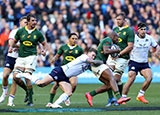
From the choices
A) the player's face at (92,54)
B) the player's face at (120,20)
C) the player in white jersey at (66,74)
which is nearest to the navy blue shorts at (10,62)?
the player in white jersey at (66,74)

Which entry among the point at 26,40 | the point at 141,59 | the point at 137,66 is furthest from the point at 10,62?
the point at 141,59

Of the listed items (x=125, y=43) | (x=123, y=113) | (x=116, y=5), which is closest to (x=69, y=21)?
(x=116, y=5)

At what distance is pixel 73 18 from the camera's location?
24422 mm

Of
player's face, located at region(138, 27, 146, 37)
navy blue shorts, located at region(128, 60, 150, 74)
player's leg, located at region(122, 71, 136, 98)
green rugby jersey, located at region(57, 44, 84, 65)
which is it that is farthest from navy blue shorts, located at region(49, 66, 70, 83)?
player's face, located at region(138, 27, 146, 37)

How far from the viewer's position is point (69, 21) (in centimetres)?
2431

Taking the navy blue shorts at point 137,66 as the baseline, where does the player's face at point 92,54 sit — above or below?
above

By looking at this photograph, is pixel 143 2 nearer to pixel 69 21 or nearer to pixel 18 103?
pixel 69 21

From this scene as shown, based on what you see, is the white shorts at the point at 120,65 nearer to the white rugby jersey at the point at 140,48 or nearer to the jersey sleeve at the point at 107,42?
the white rugby jersey at the point at 140,48

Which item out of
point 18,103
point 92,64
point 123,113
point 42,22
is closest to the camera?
point 123,113

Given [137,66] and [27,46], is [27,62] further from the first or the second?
[137,66]

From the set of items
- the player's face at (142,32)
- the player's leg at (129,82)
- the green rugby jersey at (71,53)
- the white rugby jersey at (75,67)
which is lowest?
the player's leg at (129,82)

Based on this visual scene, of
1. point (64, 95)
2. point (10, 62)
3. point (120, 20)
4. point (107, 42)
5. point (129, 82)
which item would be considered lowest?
point (129, 82)

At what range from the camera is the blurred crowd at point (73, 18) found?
22703mm

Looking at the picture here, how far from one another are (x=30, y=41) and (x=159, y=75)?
11.8 meters
